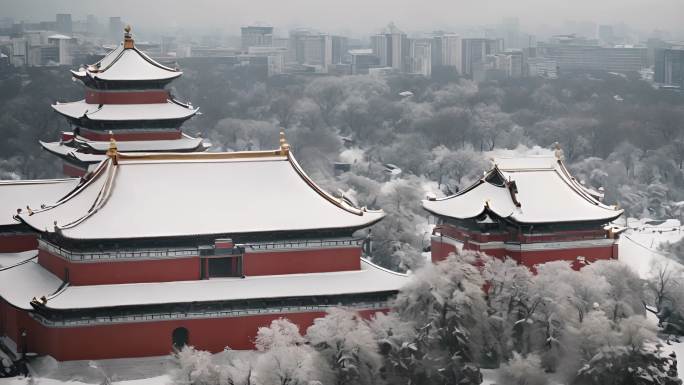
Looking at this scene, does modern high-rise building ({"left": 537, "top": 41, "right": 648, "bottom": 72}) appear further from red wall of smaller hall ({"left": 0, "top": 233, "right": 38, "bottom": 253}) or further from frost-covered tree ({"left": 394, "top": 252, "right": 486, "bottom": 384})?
frost-covered tree ({"left": 394, "top": 252, "right": 486, "bottom": 384})

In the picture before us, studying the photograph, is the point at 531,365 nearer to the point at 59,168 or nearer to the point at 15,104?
the point at 59,168

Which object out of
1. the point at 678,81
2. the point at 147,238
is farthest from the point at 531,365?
the point at 678,81

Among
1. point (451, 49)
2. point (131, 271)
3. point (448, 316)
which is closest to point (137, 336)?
point (131, 271)

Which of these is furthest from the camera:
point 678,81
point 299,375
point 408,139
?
point 678,81

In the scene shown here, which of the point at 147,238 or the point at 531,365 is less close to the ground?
the point at 147,238

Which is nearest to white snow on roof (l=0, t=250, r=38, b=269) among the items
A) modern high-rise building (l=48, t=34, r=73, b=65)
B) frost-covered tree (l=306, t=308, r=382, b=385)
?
frost-covered tree (l=306, t=308, r=382, b=385)

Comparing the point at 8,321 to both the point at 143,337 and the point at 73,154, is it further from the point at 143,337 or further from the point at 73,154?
the point at 73,154

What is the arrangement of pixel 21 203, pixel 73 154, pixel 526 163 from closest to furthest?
pixel 526 163
pixel 21 203
pixel 73 154
